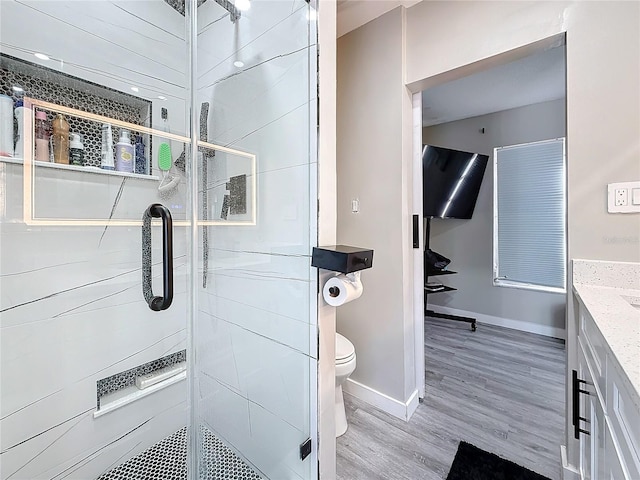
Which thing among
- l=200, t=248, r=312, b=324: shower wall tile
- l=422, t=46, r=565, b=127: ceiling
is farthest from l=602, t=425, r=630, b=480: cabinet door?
l=422, t=46, r=565, b=127: ceiling

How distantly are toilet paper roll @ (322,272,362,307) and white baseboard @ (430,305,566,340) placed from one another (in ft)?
10.4

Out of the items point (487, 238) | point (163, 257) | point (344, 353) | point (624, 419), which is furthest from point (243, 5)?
point (487, 238)

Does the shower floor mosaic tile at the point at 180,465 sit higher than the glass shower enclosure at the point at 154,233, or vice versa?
the glass shower enclosure at the point at 154,233

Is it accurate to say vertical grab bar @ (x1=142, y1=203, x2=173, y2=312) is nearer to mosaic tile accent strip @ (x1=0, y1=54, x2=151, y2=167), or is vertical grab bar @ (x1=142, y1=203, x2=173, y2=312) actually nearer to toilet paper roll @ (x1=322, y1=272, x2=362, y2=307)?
mosaic tile accent strip @ (x1=0, y1=54, x2=151, y2=167)

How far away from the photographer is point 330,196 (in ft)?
4.17

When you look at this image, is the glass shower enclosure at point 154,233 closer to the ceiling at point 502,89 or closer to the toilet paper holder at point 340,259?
the toilet paper holder at point 340,259

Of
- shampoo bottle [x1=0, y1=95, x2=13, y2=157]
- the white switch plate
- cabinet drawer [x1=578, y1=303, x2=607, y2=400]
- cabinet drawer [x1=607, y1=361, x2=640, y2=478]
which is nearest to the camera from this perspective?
cabinet drawer [x1=607, y1=361, x2=640, y2=478]

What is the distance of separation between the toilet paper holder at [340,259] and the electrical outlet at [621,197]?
1.08m

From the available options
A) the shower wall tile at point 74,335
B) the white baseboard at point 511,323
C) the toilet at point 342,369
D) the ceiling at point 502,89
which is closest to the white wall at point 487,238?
the white baseboard at point 511,323

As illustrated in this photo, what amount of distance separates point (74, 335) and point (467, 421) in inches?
87.5

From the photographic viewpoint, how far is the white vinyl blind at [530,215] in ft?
10.5

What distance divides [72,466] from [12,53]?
1.78m

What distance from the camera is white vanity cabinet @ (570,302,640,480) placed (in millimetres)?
583

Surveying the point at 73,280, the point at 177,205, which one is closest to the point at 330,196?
the point at 177,205
